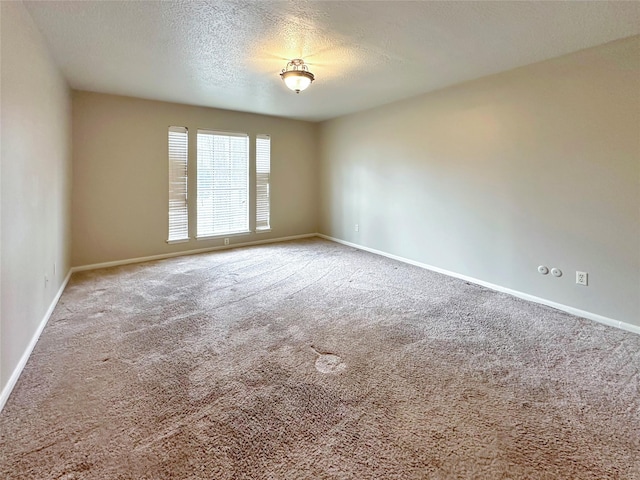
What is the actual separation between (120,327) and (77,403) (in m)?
1.04

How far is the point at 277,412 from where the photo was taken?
1839 mm

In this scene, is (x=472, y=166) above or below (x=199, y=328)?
above

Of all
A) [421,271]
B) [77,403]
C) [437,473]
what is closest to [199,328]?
[77,403]

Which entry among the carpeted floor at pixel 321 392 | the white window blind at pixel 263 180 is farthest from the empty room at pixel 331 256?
the white window blind at pixel 263 180

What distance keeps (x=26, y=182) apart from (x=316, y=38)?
8.11 ft

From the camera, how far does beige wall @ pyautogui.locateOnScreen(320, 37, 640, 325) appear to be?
2900 mm

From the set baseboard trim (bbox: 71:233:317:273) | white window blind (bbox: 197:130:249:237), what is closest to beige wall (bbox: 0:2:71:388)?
baseboard trim (bbox: 71:233:317:273)

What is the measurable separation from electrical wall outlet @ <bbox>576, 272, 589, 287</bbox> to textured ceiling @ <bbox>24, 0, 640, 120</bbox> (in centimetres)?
204

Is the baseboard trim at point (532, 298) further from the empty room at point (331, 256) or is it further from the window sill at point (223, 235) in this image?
the window sill at point (223, 235)

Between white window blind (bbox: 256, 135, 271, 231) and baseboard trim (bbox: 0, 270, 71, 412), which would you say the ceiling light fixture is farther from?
baseboard trim (bbox: 0, 270, 71, 412)

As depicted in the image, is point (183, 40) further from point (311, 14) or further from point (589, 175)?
point (589, 175)

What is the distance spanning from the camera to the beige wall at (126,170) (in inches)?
179

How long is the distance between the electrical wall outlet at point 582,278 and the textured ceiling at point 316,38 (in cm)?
204

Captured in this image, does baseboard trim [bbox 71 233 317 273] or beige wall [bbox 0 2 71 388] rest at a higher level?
beige wall [bbox 0 2 71 388]
